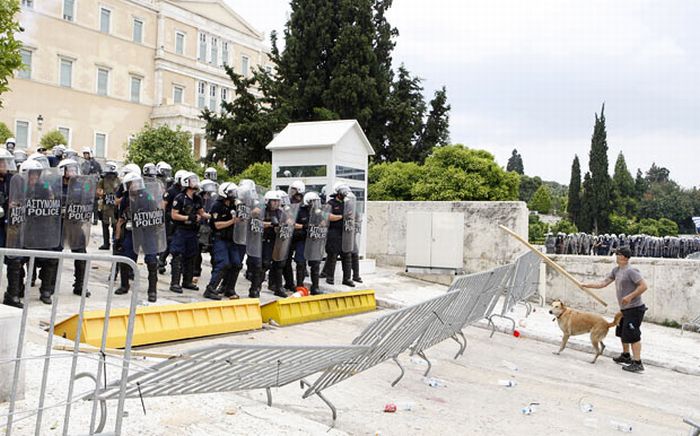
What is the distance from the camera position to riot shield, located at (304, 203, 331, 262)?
10.7 m

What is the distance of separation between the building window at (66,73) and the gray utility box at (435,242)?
1364 inches

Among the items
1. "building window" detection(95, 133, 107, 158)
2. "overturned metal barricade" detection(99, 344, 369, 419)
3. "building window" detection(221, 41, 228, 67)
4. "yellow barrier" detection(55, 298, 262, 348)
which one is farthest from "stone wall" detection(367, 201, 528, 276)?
"building window" detection(221, 41, 228, 67)

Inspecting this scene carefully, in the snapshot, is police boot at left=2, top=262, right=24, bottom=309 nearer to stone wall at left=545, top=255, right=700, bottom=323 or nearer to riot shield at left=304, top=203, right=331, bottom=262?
riot shield at left=304, top=203, right=331, bottom=262

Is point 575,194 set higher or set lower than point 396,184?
higher

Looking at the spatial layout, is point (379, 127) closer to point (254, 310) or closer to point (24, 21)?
point (254, 310)

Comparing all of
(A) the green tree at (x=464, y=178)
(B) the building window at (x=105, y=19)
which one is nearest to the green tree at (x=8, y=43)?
(A) the green tree at (x=464, y=178)

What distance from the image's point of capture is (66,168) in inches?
329

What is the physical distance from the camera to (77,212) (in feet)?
27.3

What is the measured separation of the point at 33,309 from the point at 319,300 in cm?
381

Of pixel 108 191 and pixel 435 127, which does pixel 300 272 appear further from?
pixel 435 127

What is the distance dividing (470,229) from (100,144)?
36556 mm

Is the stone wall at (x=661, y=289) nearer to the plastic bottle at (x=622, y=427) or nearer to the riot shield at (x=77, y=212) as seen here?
the plastic bottle at (x=622, y=427)

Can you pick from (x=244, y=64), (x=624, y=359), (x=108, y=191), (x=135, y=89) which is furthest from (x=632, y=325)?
(x=244, y=64)

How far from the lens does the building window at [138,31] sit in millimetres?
46094
